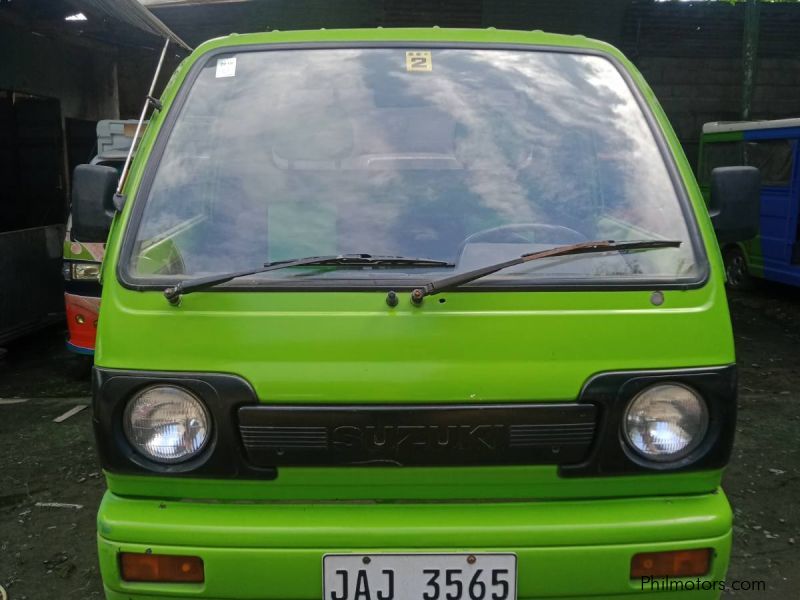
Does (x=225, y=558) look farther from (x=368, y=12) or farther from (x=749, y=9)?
(x=749, y=9)

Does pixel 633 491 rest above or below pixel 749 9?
below

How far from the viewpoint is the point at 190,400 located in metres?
2.01

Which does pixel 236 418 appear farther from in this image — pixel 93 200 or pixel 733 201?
pixel 733 201

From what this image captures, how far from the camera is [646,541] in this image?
6.43 ft

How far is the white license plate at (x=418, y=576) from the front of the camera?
6.33 ft

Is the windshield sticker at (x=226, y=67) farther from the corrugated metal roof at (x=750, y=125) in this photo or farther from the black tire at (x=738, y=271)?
the black tire at (x=738, y=271)

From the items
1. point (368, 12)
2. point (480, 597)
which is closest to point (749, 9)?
point (368, 12)

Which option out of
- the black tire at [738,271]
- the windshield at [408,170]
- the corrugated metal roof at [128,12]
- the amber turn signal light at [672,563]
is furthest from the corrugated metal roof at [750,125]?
the amber turn signal light at [672,563]

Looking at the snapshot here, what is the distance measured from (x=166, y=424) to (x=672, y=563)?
1332mm

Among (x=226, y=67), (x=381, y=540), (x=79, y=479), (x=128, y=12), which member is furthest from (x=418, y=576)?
(x=128, y=12)

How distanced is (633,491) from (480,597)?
49 cm

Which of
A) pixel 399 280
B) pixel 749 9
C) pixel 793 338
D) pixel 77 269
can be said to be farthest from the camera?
pixel 749 9

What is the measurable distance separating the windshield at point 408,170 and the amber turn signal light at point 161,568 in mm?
709

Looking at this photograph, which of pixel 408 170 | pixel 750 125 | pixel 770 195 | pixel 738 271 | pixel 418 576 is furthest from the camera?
pixel 738 271
